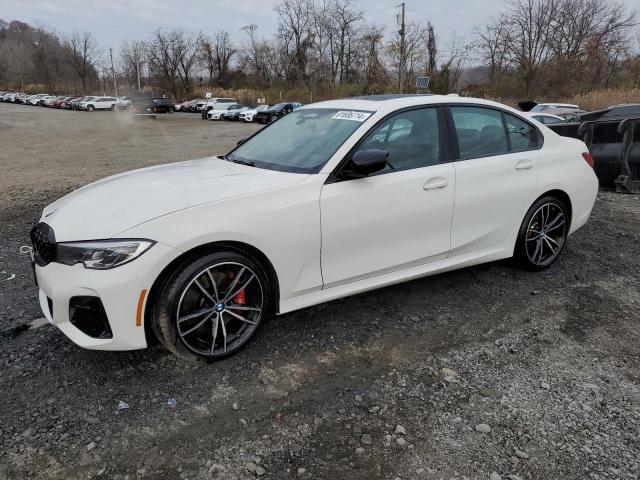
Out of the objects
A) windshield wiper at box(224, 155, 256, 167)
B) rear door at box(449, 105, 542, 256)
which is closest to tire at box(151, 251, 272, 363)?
windshield wiper at box(224, 155, 256, 167)

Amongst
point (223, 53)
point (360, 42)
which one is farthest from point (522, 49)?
point (223, 53)

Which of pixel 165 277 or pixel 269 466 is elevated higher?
pixel 165 277

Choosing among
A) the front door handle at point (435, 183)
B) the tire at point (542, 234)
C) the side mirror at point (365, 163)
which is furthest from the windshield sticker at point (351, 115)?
the tire at point (542, 234)

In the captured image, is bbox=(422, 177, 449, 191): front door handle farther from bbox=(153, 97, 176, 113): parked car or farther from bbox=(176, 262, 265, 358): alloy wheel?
bbox=(153, 97, 176, 113): parked car

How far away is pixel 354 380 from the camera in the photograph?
9.54 feet

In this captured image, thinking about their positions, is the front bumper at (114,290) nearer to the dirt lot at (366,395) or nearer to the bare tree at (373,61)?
the dirt lot at (366,395)

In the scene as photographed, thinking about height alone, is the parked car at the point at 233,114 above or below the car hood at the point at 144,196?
above

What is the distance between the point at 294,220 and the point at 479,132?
194 cm

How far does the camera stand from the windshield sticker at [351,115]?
353 centimetres

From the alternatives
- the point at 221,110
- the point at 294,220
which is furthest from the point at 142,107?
the point at 294,220

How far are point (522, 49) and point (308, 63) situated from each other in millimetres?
28669

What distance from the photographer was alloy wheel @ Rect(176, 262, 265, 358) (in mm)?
2879

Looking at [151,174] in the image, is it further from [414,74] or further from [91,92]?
[91,92]

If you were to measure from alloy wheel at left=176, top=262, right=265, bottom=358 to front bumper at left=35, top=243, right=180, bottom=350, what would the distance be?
233mm
